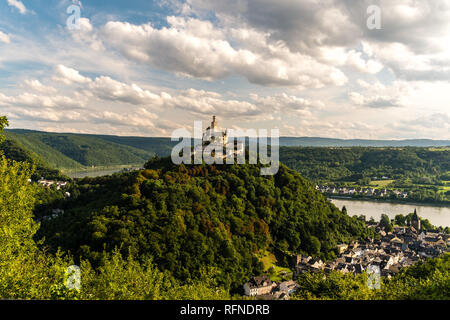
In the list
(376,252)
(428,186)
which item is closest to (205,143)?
(376,252)

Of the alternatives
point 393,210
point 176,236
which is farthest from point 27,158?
point 393,210

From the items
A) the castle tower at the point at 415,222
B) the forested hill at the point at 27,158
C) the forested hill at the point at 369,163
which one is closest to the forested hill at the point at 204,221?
the castle tower at the point at 415,222

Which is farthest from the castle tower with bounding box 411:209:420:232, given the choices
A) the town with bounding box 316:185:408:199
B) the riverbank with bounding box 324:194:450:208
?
the town with bounding box 316:185:408:199

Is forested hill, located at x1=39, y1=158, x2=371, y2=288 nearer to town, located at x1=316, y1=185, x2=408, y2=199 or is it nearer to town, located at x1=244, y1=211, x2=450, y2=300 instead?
town, located at x1=244, y1=211, x2=450, y2=300

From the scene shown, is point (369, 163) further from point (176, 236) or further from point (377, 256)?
point (176, 236)
